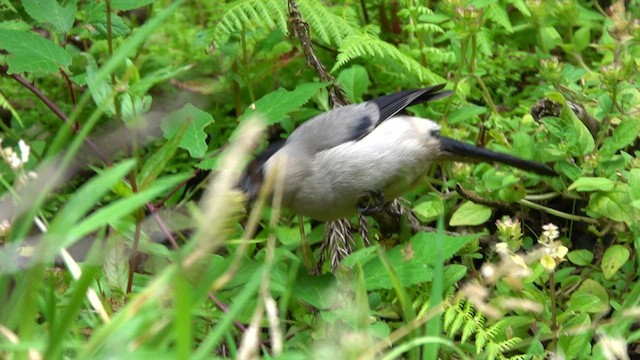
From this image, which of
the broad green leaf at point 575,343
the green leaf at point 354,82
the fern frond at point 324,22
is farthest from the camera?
the green leaf at point 354,82

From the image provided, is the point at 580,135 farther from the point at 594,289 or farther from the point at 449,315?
the point at 449,315

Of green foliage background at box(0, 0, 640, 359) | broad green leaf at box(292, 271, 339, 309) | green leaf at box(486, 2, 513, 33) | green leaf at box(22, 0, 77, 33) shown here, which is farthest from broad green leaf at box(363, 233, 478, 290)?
green leaf at box(486, 2, 513, 33)

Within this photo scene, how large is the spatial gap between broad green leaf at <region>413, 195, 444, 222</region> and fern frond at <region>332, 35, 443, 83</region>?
0.58m

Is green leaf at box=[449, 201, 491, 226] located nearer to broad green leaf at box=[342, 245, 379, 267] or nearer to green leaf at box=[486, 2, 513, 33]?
broad green leaf at box=[342, 245, 379, 267]

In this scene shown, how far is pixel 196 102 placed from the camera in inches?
185

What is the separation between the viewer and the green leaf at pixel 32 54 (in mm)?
3113

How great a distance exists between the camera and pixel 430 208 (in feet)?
12.3

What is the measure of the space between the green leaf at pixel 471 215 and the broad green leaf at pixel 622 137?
0.49 metres

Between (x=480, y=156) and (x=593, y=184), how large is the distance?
0.44 m

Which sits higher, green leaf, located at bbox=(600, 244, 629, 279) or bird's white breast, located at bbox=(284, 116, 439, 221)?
bird's white breast, located at bbox=(284, 116, 439, 221)

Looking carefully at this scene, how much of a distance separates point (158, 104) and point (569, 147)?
2075mm

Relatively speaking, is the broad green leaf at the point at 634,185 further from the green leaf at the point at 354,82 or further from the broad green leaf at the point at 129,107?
the broad green leaf at the point at 129,107

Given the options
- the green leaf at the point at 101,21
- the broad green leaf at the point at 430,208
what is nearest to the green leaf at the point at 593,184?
the broad green leaf at the point at 430,208

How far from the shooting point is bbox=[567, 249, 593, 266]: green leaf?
355 cm
